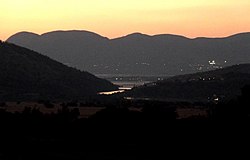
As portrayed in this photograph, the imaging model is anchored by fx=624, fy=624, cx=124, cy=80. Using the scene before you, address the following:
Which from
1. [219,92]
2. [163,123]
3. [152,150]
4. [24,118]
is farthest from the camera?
[219,92]

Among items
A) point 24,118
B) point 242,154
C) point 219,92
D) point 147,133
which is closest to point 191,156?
point 242,154

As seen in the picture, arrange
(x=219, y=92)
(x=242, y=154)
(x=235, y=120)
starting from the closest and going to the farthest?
(x=242, y=154) < (x=235, y=120) < (x=219, y=92)

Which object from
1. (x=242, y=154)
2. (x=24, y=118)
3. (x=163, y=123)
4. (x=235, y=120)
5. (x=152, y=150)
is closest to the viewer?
(x=242, y=154)

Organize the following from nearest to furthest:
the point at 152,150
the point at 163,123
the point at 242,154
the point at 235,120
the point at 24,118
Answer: the point at 242,154 → the point at 152,150 → the point at 235,120 → the point at 163,123 → the point at 24,118

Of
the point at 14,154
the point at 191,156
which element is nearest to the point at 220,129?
the point at 191,156

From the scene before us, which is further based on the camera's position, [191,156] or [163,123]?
[163,123]

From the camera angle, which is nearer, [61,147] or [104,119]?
[61,147]

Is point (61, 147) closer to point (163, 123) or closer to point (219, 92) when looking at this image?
point (163, 123)

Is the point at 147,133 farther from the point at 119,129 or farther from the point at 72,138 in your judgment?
the point at 72,138

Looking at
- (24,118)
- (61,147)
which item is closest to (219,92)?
(24,118)
